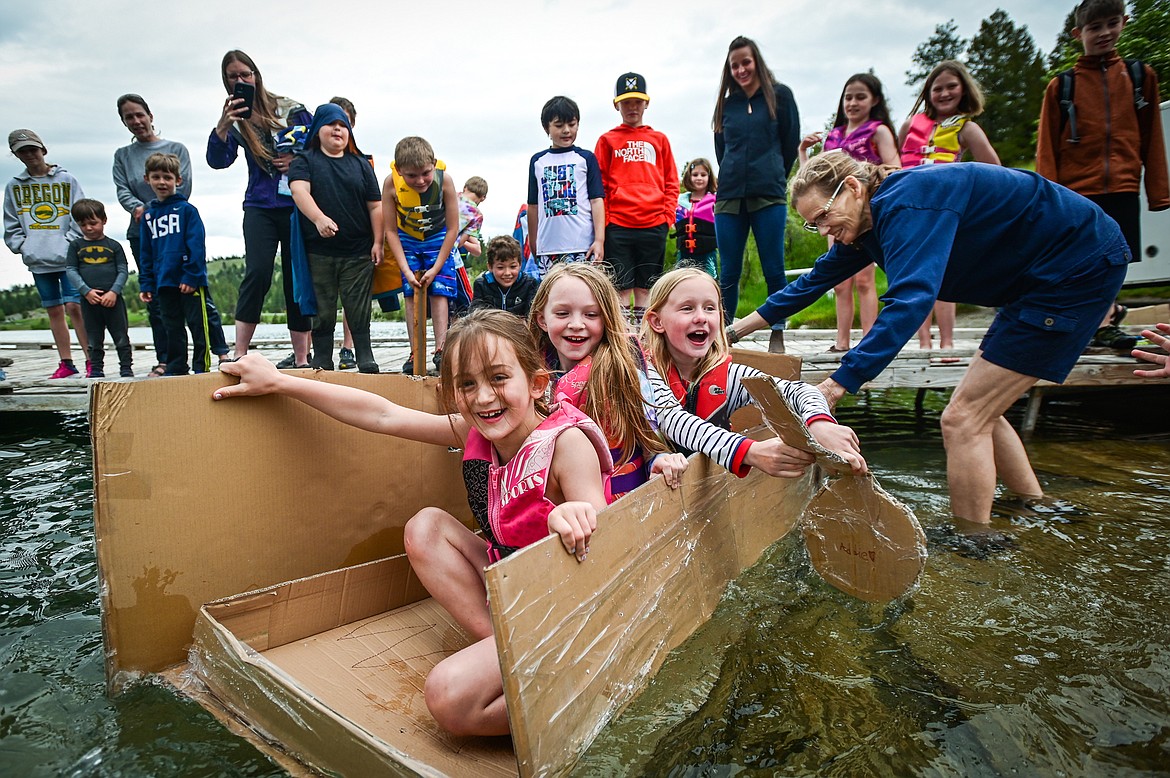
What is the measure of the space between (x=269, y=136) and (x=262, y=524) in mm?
3239

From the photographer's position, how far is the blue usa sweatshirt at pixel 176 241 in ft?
15.7

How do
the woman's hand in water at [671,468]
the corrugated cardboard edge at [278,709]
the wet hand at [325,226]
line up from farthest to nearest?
the wet hand at [325,226] → the woman's hand in water at [671,468] → the corrugated cardboard edge at [278,709]

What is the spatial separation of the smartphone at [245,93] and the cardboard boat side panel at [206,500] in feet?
8.93

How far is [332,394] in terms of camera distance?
225 centimetres

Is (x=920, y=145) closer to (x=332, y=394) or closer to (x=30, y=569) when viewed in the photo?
(x=332, y=394)

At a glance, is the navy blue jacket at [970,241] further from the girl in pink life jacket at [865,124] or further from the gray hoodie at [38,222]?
the gray hoodie at [38,222]

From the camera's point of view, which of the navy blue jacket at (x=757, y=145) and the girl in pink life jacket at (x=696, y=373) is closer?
the girl in pink life jacket at (x=696, y=373)

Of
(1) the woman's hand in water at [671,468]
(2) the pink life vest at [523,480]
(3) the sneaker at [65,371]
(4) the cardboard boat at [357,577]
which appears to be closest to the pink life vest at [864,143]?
(4) the cardboard boat at [357,577]

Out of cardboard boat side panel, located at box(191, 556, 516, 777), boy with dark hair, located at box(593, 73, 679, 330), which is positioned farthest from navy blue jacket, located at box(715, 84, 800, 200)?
cardboard boat side panel, located at box(191, 556, 516, 777)

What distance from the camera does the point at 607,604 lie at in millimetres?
1669

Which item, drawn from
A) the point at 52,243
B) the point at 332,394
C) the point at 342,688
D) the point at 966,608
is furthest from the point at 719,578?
the point at 52,243

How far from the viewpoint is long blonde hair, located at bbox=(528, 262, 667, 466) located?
2.46 metres

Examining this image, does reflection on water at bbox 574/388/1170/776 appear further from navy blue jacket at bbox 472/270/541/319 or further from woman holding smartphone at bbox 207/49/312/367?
woman holding smartphone at bbox 207/49/312/367

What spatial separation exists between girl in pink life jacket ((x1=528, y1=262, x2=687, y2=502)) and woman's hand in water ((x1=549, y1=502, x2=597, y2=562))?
0.81 meters
